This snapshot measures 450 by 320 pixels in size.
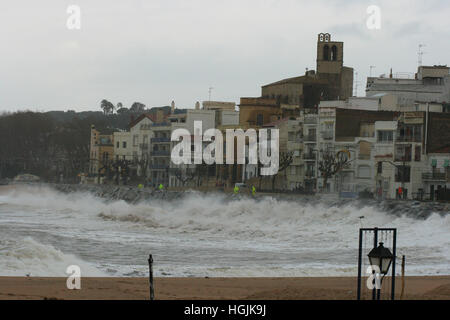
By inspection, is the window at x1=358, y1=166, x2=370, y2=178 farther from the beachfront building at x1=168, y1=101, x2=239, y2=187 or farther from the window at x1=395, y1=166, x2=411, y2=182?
the beachfront building at x1=168, y1=101, x2=239, y2=187

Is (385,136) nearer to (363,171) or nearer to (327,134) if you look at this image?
(363,171)

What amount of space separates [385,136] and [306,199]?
821 cm

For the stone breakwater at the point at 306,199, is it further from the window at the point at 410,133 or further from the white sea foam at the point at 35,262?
the white sea foam at the point at 35,262

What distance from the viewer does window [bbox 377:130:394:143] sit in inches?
2392

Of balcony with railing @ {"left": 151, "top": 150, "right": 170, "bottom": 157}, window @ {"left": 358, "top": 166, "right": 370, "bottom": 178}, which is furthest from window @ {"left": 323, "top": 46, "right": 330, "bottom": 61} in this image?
window @ {"left": 358, "top": 166, "right": 370, "bottom": 178}

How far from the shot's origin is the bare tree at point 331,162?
64625 mm

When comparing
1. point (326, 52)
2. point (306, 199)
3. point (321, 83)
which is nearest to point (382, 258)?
point (306, 199)

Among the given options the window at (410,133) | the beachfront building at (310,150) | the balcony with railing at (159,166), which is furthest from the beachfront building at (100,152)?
the window at (410,133)

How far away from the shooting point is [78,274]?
25797mm

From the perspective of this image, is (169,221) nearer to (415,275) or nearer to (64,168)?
(415,275)

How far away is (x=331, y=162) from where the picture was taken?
65625mm

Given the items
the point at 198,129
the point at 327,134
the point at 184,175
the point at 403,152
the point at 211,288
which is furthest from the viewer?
the point at 198,129
